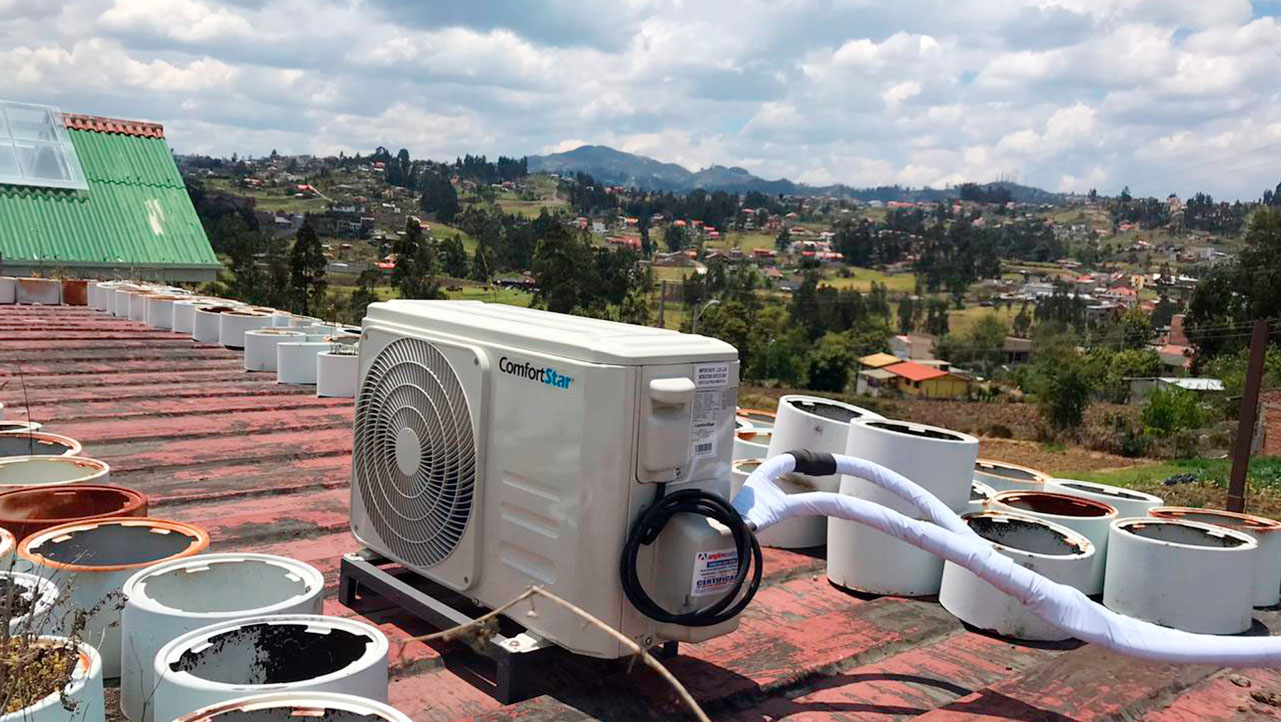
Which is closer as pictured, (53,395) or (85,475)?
(85,475)

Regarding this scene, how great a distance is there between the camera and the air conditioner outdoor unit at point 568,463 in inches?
124

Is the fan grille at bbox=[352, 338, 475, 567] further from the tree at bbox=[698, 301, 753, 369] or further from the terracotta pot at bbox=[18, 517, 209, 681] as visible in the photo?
the tree at bbox=[698, 301, 753, 369]

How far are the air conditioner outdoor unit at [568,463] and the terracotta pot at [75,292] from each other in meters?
16.3

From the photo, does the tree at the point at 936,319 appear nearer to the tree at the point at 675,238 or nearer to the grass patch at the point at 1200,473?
the tree at the point at 675,238

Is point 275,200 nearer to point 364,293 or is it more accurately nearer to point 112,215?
point 364,293

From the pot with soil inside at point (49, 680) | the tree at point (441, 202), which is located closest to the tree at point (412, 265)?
the pot with soil inside at point (49, 680)

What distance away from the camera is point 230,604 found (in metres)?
3.43

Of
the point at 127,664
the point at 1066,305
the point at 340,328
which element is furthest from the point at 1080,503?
the point at 1066,305

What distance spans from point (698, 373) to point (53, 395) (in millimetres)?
7907

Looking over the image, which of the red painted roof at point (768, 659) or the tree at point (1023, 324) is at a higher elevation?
Result: the red painted roof at point (768, 659)

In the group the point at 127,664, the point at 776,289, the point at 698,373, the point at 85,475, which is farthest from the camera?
the point at 776,289

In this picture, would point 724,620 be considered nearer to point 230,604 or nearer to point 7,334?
point 230,604

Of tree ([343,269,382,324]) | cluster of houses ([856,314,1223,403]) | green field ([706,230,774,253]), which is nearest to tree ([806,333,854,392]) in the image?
cluster of houses ([856,314,1223,403])

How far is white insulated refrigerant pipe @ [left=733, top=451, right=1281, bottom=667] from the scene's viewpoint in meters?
3.18
